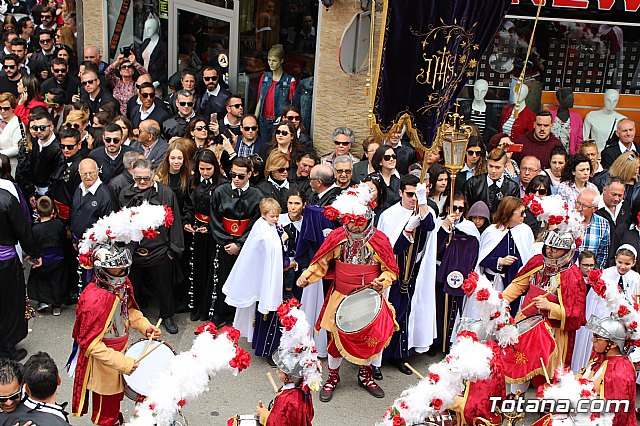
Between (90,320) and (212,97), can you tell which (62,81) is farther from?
(90,320)

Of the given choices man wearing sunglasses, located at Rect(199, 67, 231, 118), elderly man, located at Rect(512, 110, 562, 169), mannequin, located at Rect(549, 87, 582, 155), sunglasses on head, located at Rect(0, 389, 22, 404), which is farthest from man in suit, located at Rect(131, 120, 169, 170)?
mannequin, located at Rect(549, 87, 582, 155)

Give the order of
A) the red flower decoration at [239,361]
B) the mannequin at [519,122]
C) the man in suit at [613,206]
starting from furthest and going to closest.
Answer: the mannequin at [519,122], the man in suit at [613,206], the red flower decoration at [239,361]

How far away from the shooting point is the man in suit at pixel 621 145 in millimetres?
9539

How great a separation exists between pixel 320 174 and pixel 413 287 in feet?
A: 4.50

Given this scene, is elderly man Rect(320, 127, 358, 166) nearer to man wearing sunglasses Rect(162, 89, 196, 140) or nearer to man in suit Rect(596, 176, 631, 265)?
man wearing sunglasses Rect(162, 89, 196, 140)

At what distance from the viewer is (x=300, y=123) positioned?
9477mm

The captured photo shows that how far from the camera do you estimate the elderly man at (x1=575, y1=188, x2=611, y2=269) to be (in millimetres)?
7609

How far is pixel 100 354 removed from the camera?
18.2 feet

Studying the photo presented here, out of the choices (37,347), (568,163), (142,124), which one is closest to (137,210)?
(37,347)

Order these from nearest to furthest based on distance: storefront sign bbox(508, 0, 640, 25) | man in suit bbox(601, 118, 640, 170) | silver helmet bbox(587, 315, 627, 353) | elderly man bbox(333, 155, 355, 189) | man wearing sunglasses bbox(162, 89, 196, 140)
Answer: silver helmet bbox(587, 315, 627, 353) < elderly man bbox(333, 155, 355, 189) < man wearing sunglasses bbox(162, 89, 196, 140) < man in suit bbox(601, 118, 640, 170) < storefront sign bbox(508, 0, 640, 25)

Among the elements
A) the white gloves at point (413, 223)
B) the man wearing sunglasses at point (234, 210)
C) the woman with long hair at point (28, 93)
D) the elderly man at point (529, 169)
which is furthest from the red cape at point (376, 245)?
the woman with long hair at point (28, 93)

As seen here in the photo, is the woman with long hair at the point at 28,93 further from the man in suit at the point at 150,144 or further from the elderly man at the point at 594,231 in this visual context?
the elderly man at the point at 594,231

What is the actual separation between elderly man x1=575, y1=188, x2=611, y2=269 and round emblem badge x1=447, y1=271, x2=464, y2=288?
3.96 feet

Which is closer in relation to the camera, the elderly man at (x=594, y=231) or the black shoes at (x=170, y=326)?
the elderly man at (x=594, y=231)
